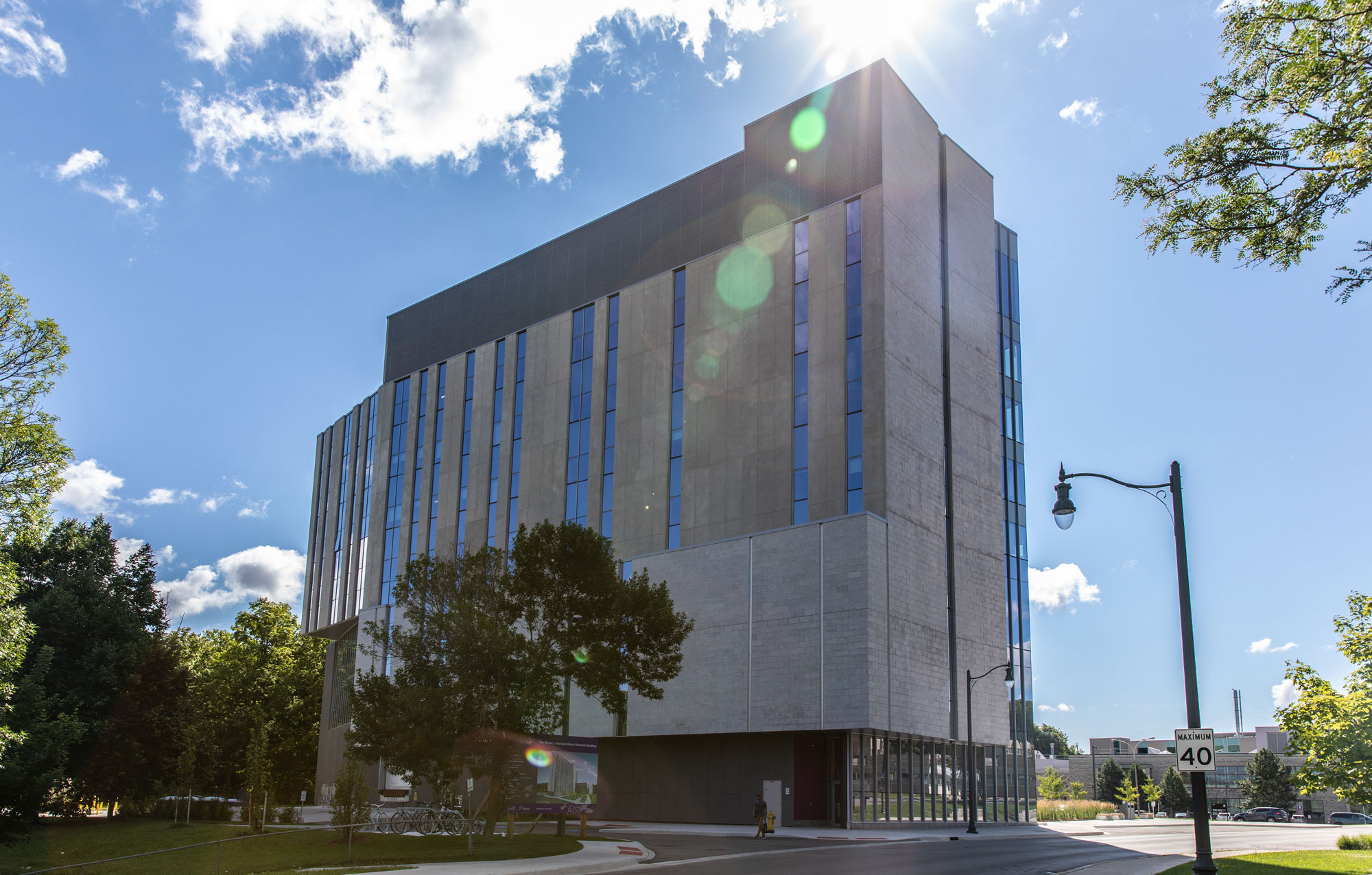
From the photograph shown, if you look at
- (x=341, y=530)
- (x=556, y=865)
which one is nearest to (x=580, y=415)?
(x=341, y=530)

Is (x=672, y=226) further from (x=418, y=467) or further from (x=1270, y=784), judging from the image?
(x=1270, y=784)

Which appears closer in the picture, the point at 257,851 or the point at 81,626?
the point at 257,851

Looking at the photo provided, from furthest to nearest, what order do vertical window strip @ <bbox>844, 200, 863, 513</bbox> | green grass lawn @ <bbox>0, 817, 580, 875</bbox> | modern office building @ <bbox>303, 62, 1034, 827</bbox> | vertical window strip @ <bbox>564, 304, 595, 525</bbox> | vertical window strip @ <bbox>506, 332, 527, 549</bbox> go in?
vertical window strip @ <bbox>506, 332, 527, 549</bbox>
vertical window strip @ <bbox>564, 304, 595, 525</bbox>
vertical window strip @ <bbox>844, 200, 863, 513</bbox>
modern office building @ <bbox>303, 62, 1034, 827</bbox>
green grass lawn @ <bbox>0, 817, 580, 875</bbox>

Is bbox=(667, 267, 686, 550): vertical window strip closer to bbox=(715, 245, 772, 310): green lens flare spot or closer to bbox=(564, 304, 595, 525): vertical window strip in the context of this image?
bbox=(715, 245, 772, 310): green lens flare spot

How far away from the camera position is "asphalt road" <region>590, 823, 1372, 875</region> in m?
20.6

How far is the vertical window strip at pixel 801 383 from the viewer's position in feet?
151

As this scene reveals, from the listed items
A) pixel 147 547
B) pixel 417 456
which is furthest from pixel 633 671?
pixel 417 456

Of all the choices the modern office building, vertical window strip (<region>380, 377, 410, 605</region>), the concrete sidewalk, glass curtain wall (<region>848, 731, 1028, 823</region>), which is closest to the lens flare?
the concrete sidewalk

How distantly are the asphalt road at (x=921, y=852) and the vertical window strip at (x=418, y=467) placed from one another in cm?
3710

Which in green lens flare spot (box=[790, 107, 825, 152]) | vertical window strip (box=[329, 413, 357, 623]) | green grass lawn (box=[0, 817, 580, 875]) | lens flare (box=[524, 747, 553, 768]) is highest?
green lens flare spot (box=[790, 107, 825, 152])

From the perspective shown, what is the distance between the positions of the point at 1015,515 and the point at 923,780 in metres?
18.0

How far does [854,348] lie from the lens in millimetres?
45844

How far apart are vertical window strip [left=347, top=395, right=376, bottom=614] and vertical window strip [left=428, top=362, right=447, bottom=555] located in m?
7.78

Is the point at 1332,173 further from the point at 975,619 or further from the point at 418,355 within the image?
the point at 418,355
